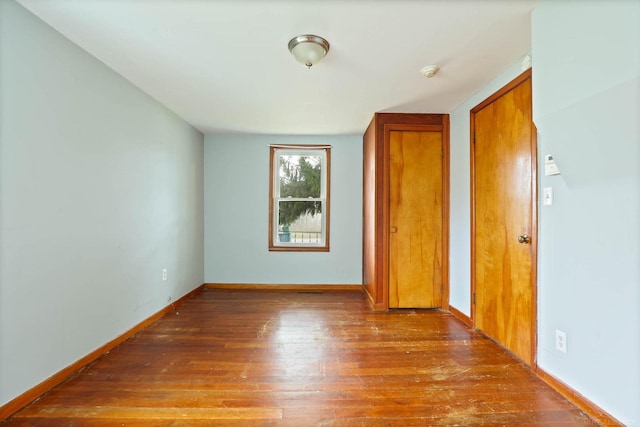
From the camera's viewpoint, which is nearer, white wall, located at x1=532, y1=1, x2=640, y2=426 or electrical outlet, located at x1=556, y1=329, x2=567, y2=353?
white wall, located at x1=532, y1=1, x2=640, y2=426

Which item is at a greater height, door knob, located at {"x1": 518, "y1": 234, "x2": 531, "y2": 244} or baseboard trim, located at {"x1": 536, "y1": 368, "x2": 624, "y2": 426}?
door knob, located at {"x1": 518, "y1": 234, "x2": 531, "y2": 244}

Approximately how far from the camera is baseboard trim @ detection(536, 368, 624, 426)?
1.53 meters

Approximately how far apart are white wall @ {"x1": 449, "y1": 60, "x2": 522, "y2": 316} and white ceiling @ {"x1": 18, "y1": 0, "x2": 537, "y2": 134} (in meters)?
0.20

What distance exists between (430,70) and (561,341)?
81.0 inches

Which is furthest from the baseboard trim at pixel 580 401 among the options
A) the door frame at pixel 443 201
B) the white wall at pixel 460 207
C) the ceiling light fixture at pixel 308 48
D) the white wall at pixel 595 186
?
the ceiling light fixture at pixel 308 48

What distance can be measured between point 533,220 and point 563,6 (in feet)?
4.11

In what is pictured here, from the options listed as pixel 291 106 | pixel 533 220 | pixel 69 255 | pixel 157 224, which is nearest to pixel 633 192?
pixel 533 220

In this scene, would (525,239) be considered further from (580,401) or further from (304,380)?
(304,380)

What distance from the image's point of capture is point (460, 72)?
242 cm

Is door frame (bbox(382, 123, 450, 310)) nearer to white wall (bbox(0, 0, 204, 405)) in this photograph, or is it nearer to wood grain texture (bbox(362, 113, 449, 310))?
wood grain texture (bbox(362, 113, 449, 310))

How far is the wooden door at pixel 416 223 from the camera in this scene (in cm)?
347

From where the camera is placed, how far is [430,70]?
7.66ft

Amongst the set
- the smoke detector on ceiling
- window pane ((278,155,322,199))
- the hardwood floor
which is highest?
the smoke detector on ceiling

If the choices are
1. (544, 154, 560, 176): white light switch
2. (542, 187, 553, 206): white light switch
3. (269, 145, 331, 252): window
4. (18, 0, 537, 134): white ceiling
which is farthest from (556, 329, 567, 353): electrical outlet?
(269, 145, 331, 252): window
